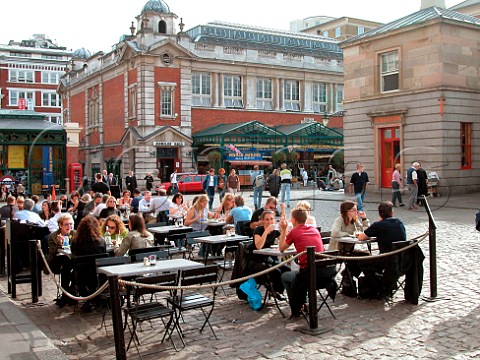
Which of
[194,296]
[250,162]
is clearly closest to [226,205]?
[194,296]

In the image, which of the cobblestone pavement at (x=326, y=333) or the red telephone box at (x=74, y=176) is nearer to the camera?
the cobblestone pavement at (x=326, y=333)

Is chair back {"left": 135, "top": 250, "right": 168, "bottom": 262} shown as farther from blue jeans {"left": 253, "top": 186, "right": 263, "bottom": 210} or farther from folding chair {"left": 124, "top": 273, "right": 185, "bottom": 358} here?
blue jeans {"left": 253, "top": 186, "right": 263, "bottom": 210}

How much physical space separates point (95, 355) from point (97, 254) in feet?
7.12

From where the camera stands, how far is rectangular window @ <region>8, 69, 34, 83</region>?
77312mm

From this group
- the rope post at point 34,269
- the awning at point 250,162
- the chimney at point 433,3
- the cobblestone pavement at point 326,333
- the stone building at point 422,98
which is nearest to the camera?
the cobblestone pavement at point 326,333

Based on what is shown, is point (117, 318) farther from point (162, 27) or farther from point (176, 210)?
point (162, 27)

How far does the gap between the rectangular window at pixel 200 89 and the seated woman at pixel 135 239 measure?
1456 inches

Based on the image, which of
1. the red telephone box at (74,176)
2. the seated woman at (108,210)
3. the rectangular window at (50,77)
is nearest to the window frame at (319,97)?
the red telephone box at (74,176)

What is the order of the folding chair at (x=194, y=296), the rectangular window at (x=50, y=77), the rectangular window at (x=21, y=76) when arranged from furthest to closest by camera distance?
the rectangular window at (x=50, y=77) → the rectangular window at (x=21, y=76) → the folding chair at (x=194, y=296)

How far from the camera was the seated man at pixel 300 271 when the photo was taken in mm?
7840

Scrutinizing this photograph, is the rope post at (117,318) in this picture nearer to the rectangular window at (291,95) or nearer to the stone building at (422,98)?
the stone building at (422,98)

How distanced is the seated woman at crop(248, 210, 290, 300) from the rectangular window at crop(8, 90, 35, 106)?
73340 mm

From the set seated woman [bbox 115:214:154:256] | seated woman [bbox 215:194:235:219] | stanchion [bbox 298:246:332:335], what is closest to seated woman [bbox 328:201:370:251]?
stanchion [bbox 298:246:332:335]

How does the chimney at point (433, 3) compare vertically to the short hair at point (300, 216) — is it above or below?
above
